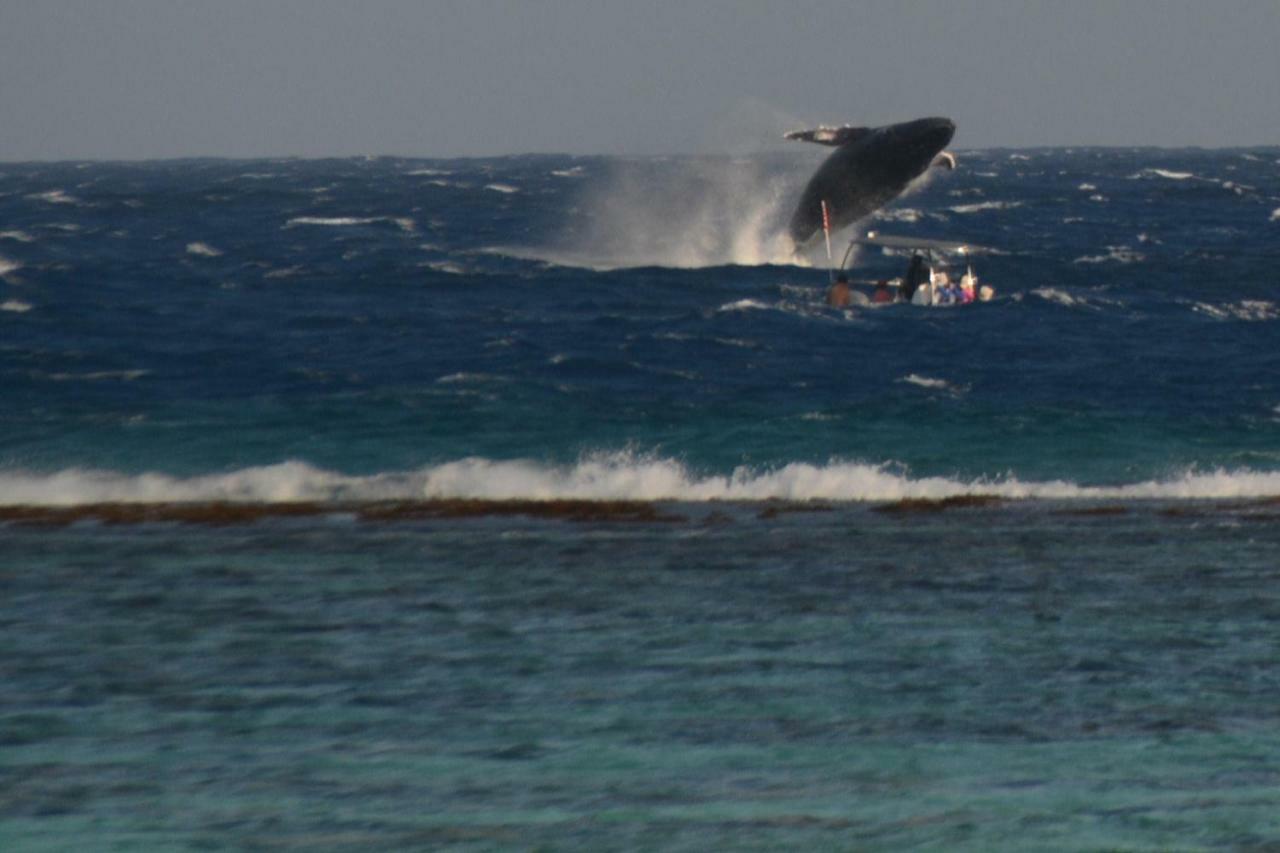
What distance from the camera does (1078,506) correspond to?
19.4 meters

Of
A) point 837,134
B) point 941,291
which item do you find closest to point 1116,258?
point 837,134

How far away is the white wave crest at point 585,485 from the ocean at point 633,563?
77 millimetres

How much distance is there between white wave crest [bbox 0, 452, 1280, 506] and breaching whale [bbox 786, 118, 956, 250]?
15.9m

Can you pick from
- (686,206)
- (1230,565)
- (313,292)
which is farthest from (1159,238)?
(1230,565)

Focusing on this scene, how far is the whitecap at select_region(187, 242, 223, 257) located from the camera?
47531mm

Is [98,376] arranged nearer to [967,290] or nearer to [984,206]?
[967,290]

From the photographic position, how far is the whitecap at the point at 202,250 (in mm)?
47531

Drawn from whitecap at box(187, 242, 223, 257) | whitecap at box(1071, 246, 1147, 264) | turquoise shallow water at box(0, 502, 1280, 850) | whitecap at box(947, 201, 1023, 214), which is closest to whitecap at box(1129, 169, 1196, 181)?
whitecap at box(947, 201, 1023, 214)

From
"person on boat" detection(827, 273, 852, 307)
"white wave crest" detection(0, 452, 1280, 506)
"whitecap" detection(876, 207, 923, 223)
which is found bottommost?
"white wave crest" detection(0, 452, 1280, 506)

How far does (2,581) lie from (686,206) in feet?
162

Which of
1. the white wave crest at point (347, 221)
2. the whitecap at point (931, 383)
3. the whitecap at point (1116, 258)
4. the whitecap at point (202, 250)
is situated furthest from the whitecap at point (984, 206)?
the whitecap at point (931, 383)

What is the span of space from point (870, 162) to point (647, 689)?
28248mm

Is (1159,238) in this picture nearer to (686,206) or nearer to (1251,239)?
(1251,239)

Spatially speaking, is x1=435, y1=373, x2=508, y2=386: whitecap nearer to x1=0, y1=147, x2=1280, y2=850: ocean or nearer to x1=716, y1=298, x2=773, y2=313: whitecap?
x1=0, y1=147, x2=1280, y2=850: ocean
